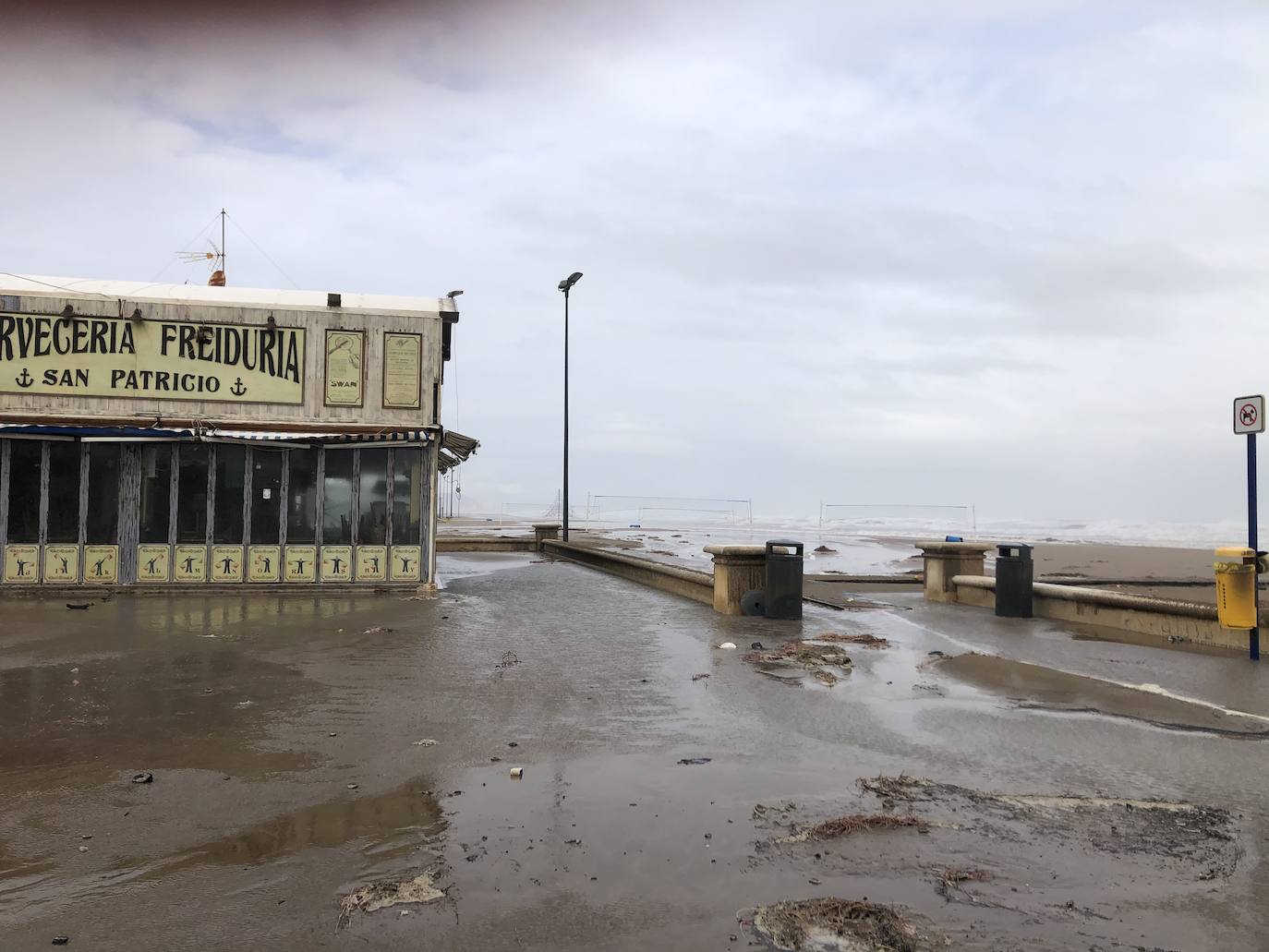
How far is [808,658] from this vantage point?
9859mm

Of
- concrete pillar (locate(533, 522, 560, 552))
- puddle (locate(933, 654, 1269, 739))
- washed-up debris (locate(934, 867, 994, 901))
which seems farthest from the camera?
concrete pillar (locate(533, 522, 560, 552))

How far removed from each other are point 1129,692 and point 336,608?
36.9 feet

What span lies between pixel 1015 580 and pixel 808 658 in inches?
217

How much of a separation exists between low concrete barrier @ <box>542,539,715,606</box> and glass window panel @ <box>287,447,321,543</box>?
6744mm

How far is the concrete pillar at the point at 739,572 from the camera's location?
1369 centimetres

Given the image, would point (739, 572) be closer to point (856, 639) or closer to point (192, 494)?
point (856, 639)

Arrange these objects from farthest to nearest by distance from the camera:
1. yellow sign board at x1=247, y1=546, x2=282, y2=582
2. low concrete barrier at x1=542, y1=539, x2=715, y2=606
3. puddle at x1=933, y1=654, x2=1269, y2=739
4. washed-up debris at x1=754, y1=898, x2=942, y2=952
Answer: yellow sign board at x1=247, y1=546, x2=282, y2=582, low concrete barrier at x1=542, y1=539, x2=715, y2=606, puddle at x1=933, y1=654, x2=1269, y2=739, washed-up debris at x1=754, y1=898, x2=942, y2=952

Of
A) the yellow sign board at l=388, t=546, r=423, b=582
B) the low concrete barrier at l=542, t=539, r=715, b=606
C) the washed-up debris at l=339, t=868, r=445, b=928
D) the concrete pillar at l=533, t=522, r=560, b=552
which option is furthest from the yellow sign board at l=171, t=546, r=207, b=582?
the concrete pillar at l=533, t=522, r=560, b=552

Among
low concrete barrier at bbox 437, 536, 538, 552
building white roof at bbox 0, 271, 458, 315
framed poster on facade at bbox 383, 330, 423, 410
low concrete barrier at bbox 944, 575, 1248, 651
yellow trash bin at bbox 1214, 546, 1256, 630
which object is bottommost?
low concrete barrier at bbox 437, 536, 538, 552

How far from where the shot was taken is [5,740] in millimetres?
6301

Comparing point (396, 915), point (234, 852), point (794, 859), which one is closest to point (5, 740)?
→ point (234, 852)

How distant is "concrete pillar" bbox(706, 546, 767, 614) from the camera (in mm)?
13688

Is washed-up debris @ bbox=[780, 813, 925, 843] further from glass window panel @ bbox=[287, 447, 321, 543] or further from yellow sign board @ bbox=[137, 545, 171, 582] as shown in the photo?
yellow sign board @ bbox=[137, 545, 171, 582]

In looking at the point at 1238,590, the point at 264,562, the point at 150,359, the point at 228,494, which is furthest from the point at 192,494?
the point at 1238,590
